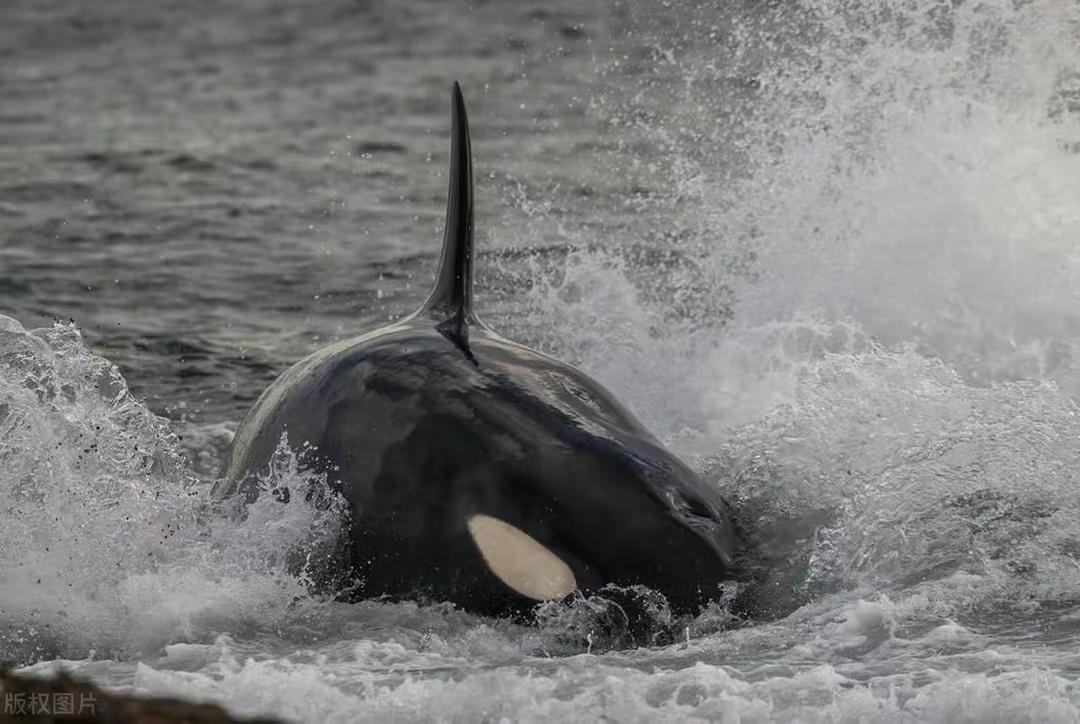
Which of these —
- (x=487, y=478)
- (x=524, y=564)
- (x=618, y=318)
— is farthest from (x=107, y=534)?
(x=618, y=318)

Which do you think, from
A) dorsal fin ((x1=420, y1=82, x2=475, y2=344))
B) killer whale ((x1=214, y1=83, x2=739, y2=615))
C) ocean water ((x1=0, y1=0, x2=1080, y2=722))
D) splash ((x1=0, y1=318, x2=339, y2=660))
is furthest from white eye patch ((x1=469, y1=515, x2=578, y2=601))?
dorsal fin ((x1=420, y1=82, x2=475, y2=344))

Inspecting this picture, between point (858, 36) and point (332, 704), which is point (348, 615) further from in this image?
point (858, 36)

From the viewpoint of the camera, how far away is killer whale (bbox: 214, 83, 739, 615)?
657 cm

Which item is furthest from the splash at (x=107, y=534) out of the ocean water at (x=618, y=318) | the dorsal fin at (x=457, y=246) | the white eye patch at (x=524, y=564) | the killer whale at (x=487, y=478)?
the dorsal fin at (x=457, y=246)

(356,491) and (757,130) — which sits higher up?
(757,130)

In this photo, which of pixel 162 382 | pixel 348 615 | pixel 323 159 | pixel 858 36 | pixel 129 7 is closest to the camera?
pixel 348 615

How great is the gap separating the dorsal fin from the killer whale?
154 millimetres

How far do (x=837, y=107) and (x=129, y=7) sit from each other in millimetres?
17564

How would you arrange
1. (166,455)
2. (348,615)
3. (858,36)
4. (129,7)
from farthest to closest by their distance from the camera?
(129,7)
(858,36)
(166,455)
(348,615)

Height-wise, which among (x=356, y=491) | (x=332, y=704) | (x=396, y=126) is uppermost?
(x=396, y=126)

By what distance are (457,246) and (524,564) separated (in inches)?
76.2

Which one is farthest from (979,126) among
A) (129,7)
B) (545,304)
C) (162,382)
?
(129,7)

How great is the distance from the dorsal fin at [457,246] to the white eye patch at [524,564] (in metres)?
1.46

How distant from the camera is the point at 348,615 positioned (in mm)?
6918
